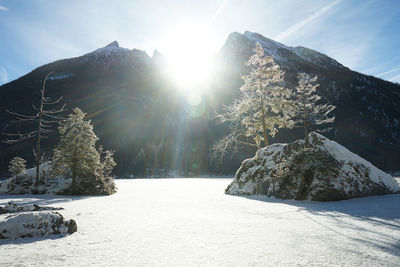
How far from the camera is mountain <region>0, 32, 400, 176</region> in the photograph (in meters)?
121

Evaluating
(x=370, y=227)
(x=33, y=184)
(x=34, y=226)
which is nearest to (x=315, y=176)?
(x=370, y=227)

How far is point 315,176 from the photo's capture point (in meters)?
9.74

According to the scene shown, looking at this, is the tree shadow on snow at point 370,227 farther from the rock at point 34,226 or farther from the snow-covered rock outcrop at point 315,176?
the rock at point 34,226

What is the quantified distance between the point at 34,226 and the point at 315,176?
34.0 feet

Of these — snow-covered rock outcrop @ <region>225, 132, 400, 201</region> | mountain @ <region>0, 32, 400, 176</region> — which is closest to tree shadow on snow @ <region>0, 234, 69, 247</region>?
snow-covered rock outcrop @ <region>225, 132, 400, 201</region>

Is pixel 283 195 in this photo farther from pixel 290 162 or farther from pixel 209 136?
pixel 209 136

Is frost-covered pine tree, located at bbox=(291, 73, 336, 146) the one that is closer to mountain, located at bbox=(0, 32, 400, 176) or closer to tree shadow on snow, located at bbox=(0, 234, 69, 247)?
tree shadow on snow, located at bbox=(0, 234, 69, 247)

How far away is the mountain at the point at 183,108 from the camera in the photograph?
120750 millimetres

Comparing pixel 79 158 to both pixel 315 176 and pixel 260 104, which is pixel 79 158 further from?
pixel 315 176

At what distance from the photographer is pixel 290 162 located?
10852mm

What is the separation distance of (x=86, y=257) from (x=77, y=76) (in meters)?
224

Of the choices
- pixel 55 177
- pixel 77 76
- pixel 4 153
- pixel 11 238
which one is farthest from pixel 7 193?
pixel 77 76

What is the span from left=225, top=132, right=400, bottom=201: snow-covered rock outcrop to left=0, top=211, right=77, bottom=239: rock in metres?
8.75

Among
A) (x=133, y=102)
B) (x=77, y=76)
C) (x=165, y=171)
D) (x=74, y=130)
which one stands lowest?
(x=165, y=171)
